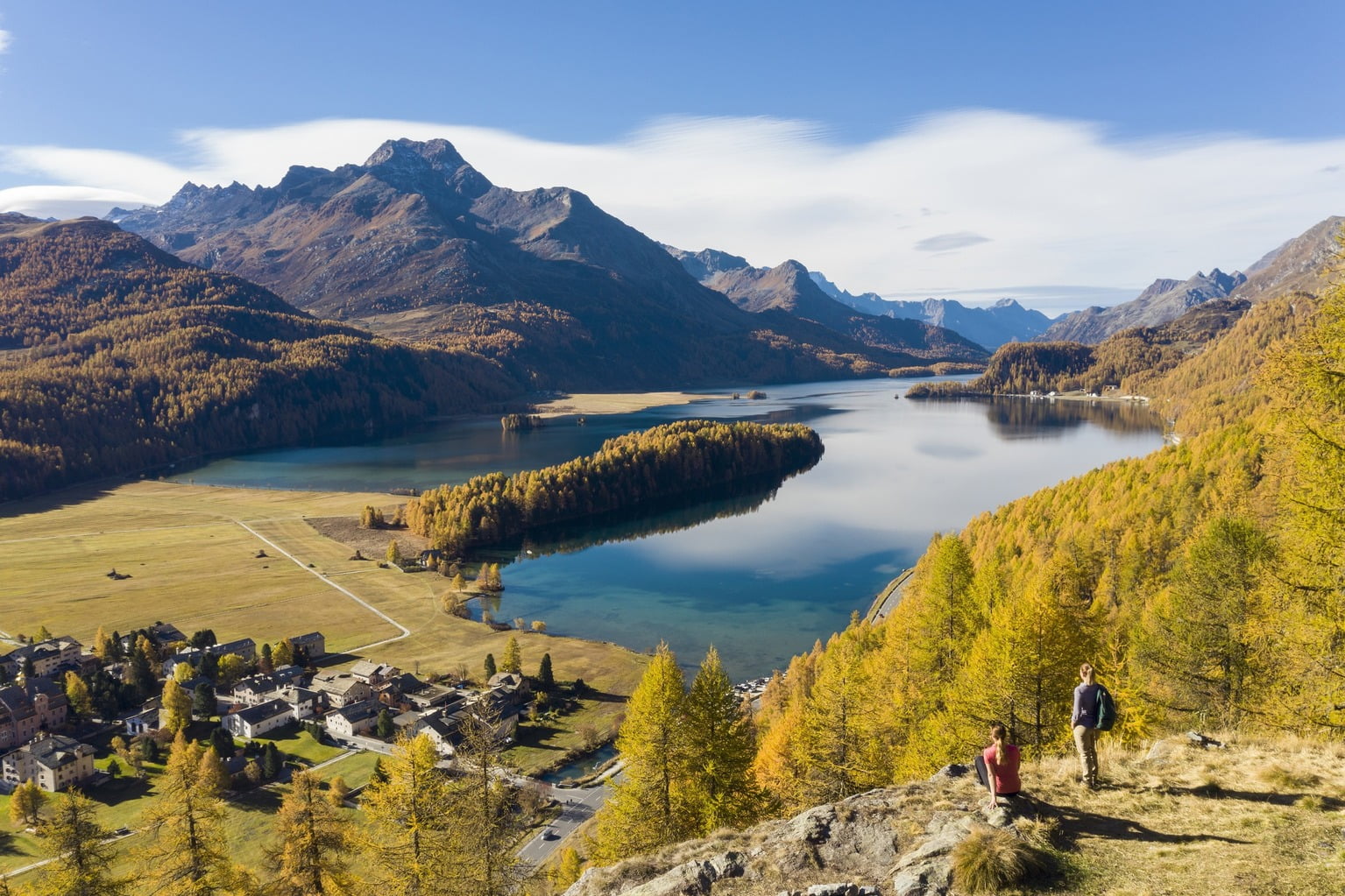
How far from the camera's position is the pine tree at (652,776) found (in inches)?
1123

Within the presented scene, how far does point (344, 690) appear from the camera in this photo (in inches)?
2699

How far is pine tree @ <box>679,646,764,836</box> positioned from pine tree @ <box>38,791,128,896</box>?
2431 centimetres

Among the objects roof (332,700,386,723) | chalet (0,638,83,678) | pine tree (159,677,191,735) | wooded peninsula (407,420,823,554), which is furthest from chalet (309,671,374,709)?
wooded peninsula (407,420,823,554)

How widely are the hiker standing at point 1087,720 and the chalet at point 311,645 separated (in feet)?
269

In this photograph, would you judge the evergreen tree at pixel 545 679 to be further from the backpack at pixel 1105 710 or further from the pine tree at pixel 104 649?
the backpack at pixel 1105 710

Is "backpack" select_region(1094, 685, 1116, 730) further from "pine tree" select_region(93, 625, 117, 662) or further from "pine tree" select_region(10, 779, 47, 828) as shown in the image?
"pine tree" select_region(93, 625, 117, 662)

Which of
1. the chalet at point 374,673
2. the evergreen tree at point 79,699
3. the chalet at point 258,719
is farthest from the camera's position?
the chalet at point 374,673

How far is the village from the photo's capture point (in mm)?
58688

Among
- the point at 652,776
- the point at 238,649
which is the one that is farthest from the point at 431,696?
the point at 652,776

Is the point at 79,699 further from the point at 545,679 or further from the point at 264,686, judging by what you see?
the point at 545,679

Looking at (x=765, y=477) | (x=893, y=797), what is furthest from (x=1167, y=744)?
(x=765, y=477)

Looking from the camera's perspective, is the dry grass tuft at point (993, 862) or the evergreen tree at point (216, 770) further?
the evergreen tree at point (216, 770)

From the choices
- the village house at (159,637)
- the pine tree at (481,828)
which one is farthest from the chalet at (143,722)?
the pine tree at (481,828)

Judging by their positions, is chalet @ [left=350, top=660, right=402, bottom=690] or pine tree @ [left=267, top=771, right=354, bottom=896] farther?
chalet @ [left=350, top=660, right=402, bottom=690]
